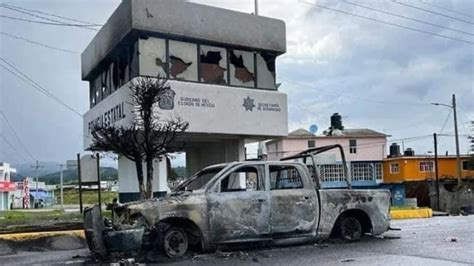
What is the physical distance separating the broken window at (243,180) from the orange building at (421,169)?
51525 mm

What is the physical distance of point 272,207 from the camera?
10289mm

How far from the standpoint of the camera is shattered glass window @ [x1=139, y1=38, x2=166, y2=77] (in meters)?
19.3

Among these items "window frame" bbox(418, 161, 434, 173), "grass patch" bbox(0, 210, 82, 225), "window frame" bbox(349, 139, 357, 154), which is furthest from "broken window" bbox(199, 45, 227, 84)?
"window frame" bbox(349, 139, 357, 154)

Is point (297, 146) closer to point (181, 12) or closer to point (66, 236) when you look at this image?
point (181, 12)

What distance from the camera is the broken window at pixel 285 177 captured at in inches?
422

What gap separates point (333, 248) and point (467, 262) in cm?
261

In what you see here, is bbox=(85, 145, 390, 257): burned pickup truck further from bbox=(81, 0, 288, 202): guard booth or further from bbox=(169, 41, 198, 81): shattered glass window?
bbox=(169, 41, 198, 81): shattered glass window

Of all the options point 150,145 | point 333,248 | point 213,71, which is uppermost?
point 213,71

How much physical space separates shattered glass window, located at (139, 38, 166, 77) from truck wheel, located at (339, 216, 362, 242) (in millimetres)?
10142

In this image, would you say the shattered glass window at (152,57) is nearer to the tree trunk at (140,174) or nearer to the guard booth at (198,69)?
the guard booth at (198,69)

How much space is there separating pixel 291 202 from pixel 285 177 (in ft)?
2.07

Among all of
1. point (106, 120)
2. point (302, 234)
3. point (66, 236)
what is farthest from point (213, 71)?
point (302, 234)

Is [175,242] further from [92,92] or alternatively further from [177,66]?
[92,92]

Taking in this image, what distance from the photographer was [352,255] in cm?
941
